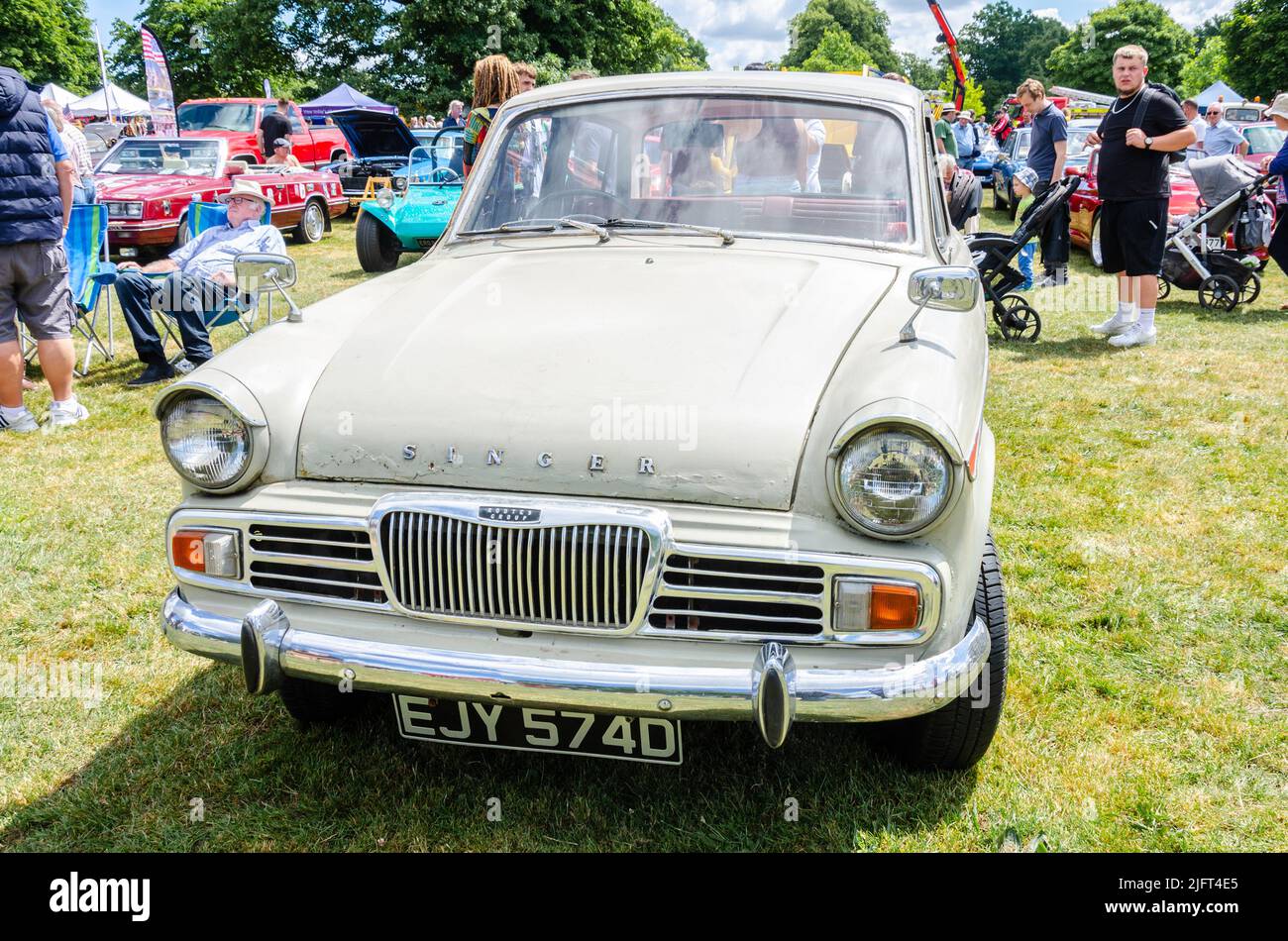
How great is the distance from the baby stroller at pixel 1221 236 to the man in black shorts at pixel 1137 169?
6.13ft

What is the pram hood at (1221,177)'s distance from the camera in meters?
8.86

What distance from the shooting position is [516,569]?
7.20ft

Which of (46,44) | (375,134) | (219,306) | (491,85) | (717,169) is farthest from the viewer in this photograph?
(46,44)

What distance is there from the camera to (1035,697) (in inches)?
122

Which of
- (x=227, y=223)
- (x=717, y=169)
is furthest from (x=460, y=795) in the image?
(x=227, y=223)

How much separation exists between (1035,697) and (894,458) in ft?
4.49

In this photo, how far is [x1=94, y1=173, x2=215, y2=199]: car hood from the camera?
11.2 metres

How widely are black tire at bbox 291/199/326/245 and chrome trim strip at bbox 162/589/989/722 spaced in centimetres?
1282

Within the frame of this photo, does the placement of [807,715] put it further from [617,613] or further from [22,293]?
[22,293]

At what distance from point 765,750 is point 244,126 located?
16.7 m

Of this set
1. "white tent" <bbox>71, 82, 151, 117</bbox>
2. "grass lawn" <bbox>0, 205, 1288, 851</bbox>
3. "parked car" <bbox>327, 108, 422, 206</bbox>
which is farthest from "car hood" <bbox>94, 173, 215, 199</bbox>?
"white tent" <bbox>71, 82, 151, 117</bbox>

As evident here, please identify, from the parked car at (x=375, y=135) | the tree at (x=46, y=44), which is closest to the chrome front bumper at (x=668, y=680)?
the parked car at (x=375, y=135)

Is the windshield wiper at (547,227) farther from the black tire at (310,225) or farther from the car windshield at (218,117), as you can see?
the car windshield at (218,117)

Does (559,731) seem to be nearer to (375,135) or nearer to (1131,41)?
(375,135)
